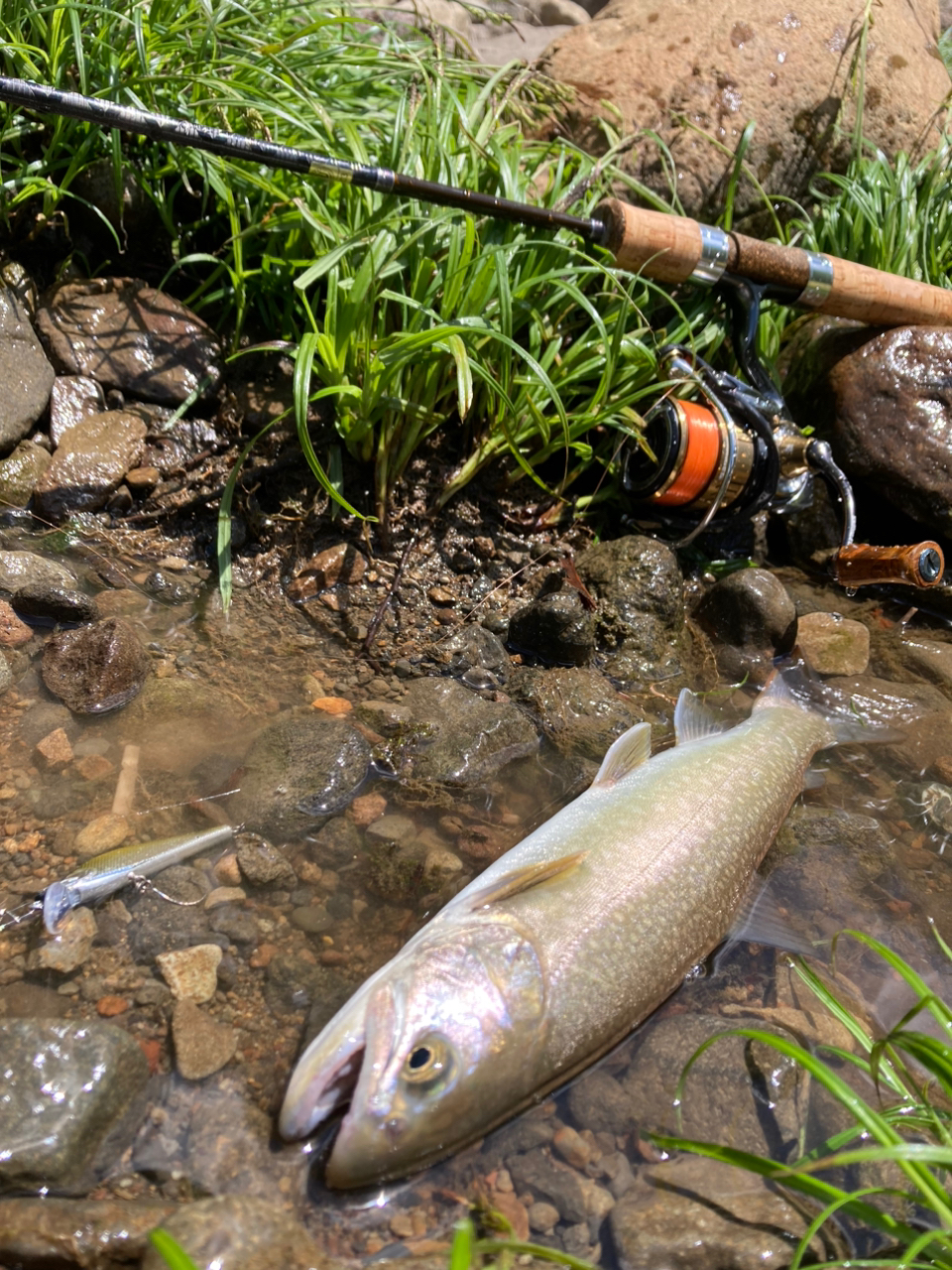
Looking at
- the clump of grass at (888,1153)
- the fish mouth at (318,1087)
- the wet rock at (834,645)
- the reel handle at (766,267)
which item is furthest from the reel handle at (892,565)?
the fish mouth at (318,1087)

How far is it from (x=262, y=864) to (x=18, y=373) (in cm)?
270

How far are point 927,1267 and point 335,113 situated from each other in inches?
208

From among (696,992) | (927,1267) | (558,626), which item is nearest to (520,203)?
(558,626)

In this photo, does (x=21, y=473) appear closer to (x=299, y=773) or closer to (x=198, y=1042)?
(x=299, y=773)

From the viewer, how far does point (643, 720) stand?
3.77 m

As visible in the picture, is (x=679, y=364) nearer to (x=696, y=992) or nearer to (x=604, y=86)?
(x=604, y=86)

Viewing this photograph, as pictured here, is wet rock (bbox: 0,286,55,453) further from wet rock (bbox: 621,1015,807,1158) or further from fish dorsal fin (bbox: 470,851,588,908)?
wet rock (bbox: 621,1015,807,1158)

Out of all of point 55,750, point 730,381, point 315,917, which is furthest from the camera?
point 730,381

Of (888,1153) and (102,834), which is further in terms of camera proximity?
(102,834)

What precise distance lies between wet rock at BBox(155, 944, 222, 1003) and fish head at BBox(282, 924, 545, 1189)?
0.46 m

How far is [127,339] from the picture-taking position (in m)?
4.25

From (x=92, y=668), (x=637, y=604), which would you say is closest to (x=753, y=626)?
(x=637, y=604)

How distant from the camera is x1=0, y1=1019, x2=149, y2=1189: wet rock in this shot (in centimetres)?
188

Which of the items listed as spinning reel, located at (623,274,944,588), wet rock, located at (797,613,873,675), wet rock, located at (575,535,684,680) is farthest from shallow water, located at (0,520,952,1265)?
spinning reel, located at (623,274,944,588)
